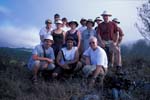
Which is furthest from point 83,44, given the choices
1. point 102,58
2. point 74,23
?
point 102,58

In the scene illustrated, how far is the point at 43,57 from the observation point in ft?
48.6

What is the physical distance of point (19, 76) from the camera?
15844 millimetres

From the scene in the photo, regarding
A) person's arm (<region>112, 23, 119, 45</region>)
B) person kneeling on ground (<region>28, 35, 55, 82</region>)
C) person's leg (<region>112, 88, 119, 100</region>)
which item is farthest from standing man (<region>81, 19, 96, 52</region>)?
person's leg (<region>112, 88, 119, 100</region>)

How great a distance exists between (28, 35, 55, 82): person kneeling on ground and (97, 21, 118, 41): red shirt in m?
1.95

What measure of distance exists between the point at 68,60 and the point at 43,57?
804 millimetres

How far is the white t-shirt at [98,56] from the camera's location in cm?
1414

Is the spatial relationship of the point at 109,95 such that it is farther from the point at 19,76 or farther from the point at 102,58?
the point at 19,76

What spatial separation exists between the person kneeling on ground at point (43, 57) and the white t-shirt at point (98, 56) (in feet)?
3.85

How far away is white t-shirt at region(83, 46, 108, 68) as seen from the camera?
1414 centimetres

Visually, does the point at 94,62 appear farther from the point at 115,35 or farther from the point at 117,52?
the point at 115,35

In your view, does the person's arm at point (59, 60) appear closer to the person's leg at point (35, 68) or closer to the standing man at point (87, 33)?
the person's leg at point (35, 68)

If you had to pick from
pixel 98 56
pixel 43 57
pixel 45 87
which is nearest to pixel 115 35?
pixel 98 56

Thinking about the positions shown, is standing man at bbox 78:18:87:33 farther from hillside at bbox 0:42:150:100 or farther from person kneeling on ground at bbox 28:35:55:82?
hillside at bbox 0:42:150:100

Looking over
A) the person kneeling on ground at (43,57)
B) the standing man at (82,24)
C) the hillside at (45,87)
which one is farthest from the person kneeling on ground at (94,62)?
the standing man at (82,24)
